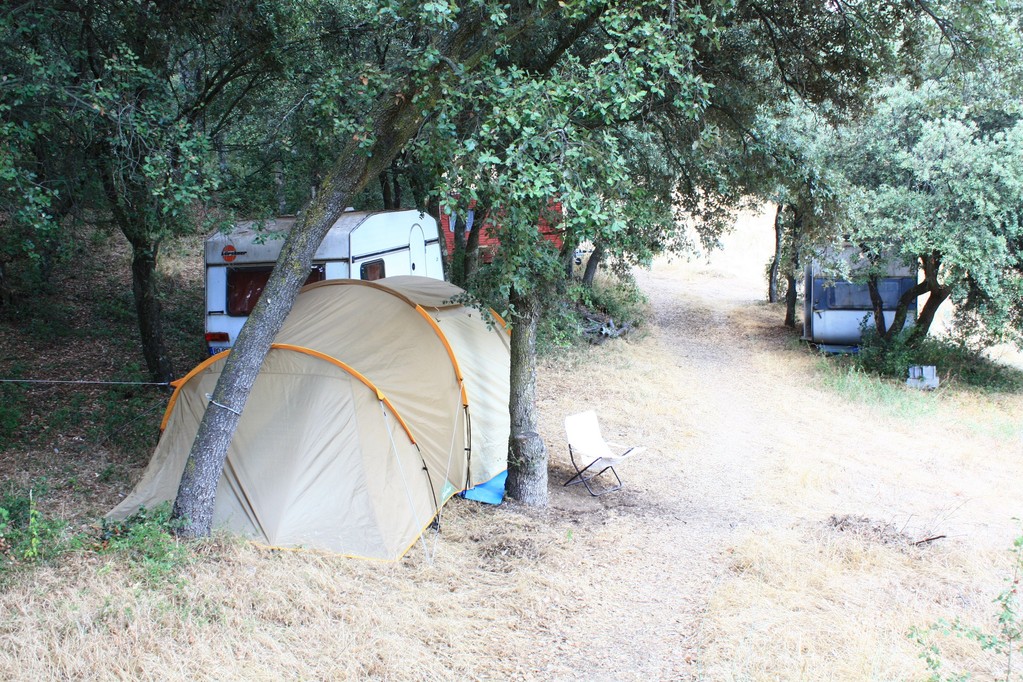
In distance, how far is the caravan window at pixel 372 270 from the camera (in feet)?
31.7

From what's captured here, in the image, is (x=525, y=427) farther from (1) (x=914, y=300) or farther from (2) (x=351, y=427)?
(1) (x=914, y=300)

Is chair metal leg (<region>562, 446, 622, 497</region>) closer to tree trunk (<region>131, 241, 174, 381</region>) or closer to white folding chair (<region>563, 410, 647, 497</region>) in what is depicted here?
white folding chair (<region>563, 410, 647, 497</region>)

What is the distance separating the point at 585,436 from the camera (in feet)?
27.6

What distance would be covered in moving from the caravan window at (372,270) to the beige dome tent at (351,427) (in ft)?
5.81

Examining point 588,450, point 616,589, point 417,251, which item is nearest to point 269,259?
point 417,251

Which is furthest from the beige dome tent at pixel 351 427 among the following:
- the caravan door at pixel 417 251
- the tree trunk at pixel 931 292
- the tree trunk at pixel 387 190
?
the tree trunk at pixel 931 292

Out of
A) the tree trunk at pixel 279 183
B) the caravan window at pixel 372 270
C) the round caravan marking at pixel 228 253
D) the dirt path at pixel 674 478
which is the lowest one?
the dirt path at pixel 674 478

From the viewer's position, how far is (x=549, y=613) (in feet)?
17.2

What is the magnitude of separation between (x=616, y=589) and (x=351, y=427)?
2.42 metres

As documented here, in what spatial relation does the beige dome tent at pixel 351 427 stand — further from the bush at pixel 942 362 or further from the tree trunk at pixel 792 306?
the tree trunk at pixel 792 306

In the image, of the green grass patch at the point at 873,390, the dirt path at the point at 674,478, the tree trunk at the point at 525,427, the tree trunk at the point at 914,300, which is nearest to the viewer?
the dirt path at the point at 674,478

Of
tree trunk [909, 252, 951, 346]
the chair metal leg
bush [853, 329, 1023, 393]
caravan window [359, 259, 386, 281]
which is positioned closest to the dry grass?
the chair metal leg

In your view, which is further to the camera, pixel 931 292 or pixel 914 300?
pixel 914 300

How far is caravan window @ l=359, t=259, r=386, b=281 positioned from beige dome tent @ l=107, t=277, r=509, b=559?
5.81 feet
